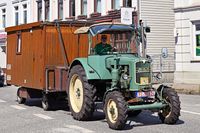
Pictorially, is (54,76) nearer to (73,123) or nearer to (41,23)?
(41,23)

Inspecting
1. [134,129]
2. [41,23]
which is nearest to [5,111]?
[41,23]

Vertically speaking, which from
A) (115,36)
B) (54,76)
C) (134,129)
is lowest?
(134,129)

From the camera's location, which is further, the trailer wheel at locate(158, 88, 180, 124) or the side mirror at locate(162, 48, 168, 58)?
the side mirror at locate(162, 48, 168, 58)

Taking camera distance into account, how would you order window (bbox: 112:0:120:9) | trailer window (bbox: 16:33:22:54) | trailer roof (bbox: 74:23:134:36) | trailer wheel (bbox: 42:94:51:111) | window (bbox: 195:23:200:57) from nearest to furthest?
→ trailer roof (bbox: 74:23:134:36)
trailer wheel (bbox: 42:94:51:111)
trailer window (bbox: 16:33:22:54)
window (bbox: 195:23:200:57)
window (bbox: 112:0:120:9)

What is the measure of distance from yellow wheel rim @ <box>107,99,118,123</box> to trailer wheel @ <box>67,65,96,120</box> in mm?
844

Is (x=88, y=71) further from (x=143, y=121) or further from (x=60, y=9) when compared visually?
(x=60, y=9)

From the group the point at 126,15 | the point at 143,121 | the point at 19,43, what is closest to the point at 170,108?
the point at 143,121

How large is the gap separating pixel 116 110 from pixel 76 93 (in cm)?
210

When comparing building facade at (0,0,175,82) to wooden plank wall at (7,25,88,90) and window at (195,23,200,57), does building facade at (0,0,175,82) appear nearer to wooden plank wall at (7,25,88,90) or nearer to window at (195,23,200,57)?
window at (195,23,200,57)

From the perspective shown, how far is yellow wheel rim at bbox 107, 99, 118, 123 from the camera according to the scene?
11.0 metres

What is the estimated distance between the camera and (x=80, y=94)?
41.2 feet

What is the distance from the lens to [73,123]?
39.4 feet

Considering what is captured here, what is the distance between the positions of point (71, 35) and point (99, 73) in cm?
326

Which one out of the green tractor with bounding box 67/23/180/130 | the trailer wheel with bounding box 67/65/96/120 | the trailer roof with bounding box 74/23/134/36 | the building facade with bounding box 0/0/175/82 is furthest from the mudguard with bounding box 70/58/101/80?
the building facade with bounding box 0/0/175/82
